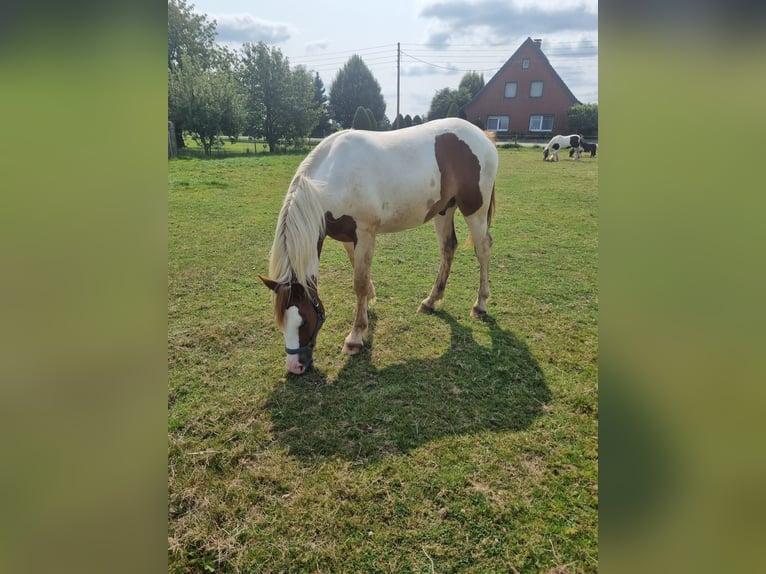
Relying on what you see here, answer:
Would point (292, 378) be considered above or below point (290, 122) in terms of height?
below

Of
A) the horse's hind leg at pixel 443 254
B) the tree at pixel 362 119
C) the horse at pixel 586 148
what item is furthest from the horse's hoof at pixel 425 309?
the tree at pixel 362 119

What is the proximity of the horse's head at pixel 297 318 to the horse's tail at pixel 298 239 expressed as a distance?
0.28ft

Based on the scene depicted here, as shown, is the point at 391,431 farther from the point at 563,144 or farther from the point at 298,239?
the point at 563,144

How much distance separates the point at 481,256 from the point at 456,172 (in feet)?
3.37

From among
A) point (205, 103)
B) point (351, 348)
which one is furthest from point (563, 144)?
point (351, 348)

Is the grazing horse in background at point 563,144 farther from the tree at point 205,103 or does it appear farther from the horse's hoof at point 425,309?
the horse's hoof at point 425,309

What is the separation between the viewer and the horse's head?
2.98 meters

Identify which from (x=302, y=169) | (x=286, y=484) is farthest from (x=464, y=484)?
(x=302, y=169)

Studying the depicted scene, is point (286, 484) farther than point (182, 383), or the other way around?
point (182, 383)

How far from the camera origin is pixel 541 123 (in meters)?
31.7

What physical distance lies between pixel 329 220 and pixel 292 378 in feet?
4.76

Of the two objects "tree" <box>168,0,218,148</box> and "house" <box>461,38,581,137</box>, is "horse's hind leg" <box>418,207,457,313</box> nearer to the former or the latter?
"tree" <box>168,0,218,148</box>
